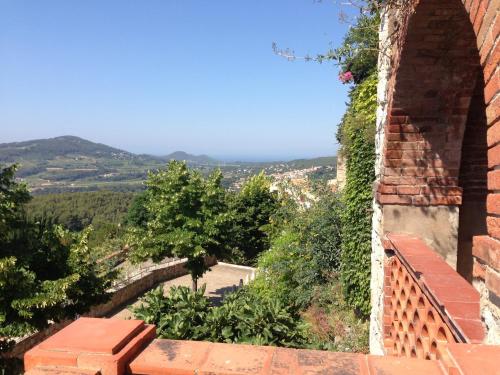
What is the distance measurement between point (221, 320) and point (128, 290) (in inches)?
520

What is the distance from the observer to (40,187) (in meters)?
142

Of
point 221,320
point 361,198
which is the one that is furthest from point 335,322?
point 221,320

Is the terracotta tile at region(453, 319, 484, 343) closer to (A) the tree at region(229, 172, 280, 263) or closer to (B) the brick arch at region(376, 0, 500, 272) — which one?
(B) the brick arch at region(376, 0, 500, 272)

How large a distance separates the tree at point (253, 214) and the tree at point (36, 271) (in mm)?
13579

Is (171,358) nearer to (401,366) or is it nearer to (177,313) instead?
(401,366)

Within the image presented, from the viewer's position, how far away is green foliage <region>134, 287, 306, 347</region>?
11.3 ft

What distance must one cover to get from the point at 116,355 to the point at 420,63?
9.49 feet

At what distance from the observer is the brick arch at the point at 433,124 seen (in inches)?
110

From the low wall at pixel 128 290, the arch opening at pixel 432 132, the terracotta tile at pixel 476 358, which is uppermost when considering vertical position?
the arch opening at pixel 432 132

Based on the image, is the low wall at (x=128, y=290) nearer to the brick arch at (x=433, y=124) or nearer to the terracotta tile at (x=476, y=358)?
the brick arch at (x=433, y=124)

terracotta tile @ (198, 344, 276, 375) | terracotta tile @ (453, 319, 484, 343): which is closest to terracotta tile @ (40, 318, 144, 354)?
terracotta tile @ (198, 344, 276, 375)

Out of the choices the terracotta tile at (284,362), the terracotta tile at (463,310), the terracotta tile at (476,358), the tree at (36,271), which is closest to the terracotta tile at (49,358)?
the terracotta tile at (284,362)

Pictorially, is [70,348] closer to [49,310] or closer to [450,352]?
[450,352]

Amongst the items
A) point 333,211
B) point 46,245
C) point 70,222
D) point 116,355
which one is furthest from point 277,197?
point 70,222
